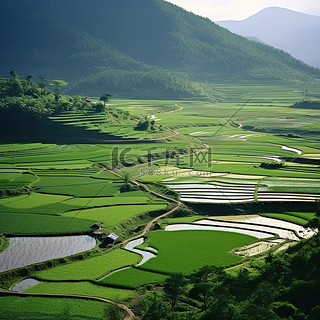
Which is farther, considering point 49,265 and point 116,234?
point 116,234

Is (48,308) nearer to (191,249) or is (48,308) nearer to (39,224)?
(191,249)

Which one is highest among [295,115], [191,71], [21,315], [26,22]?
[26,22]

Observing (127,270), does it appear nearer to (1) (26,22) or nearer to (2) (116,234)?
(2) (116,234)

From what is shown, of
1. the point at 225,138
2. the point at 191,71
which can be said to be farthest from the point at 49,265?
the point at 191,71

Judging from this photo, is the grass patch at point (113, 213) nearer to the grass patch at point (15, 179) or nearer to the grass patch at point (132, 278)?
the grass patch at point (132, 278)

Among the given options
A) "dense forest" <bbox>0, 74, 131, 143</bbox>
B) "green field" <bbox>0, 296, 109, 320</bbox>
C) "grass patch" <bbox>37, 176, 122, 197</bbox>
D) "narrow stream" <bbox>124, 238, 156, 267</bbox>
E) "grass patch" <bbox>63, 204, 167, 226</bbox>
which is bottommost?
"green field" <bbox>0, 296, 109, 320</bbox>

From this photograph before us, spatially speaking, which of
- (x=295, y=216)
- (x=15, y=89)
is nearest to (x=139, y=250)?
(x=295, y=216)

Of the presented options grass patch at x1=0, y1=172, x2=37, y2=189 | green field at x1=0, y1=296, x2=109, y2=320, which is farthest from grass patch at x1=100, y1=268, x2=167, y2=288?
grass patch at x1=0, y1=172, x2=37, y2=189

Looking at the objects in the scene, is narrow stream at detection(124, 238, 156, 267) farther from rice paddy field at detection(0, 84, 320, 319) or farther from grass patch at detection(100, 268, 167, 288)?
grass patch at detection(100, 268, 167, 288)
